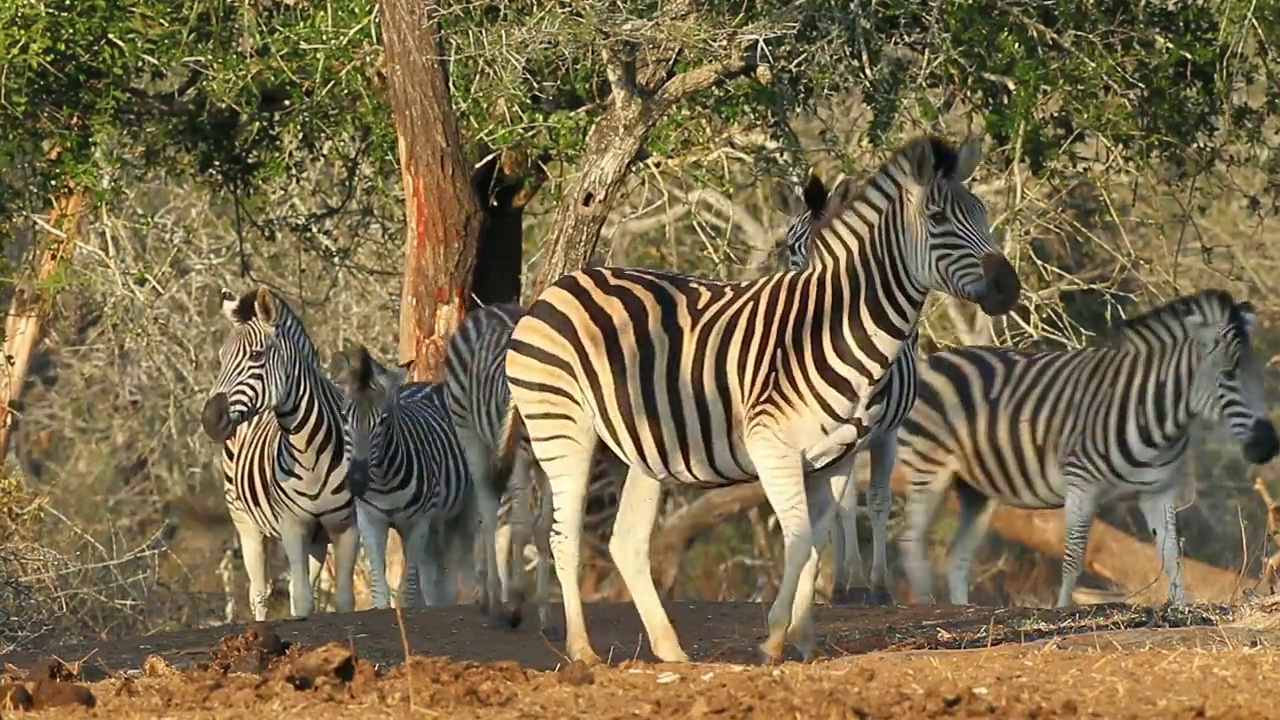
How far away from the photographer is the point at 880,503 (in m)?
11.6

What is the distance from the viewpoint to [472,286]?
13.3 meters

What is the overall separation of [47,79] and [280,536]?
3169mm

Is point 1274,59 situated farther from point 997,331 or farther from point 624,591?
point 624,591

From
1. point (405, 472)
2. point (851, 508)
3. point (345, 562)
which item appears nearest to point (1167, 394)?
point (851, 508)

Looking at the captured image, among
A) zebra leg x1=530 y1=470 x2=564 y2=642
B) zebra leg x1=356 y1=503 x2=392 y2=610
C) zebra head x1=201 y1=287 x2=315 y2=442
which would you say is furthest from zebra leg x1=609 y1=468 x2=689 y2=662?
zebra leg x1=356 y1=503 x2=392 y2=610

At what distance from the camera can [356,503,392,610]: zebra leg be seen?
11.9 meters

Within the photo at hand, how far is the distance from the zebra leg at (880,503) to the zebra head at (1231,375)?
1.77 meters

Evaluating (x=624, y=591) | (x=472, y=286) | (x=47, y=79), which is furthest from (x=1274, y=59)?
(x=624, y=591)

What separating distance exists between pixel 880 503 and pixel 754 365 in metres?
3.42

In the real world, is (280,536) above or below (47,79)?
below

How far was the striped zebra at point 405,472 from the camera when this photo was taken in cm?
1187

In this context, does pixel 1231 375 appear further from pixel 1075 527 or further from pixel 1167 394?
pixel 1075 527

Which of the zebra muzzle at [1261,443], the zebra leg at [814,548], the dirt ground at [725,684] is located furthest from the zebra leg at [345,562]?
the zebra muzzle at [1261,443]

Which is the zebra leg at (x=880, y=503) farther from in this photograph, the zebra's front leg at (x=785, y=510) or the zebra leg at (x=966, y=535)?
the zebra's front leg at (x=785, y=510)
